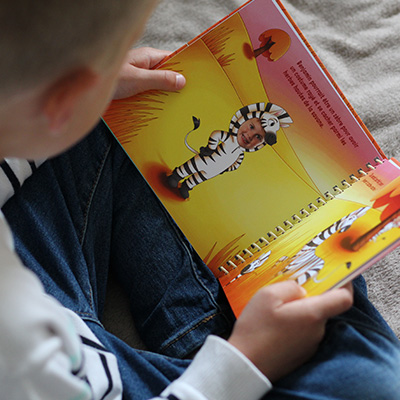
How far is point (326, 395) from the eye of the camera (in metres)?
0.47

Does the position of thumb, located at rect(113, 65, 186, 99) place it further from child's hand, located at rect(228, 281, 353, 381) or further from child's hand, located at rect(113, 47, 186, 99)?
child's hand, located at rect(228, 281, 353, 381)

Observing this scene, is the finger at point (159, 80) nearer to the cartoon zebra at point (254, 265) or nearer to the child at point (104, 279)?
the child at point (104, 279)

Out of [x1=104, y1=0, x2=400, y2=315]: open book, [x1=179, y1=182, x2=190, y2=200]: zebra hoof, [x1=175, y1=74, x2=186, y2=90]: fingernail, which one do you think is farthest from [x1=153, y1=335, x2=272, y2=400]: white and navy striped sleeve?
[x1=175, y1=74, x2=186, y2=90]: fingernail

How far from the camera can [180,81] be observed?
607 mm

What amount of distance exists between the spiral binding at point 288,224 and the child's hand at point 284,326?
0.11m

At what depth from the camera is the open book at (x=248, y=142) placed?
594mm

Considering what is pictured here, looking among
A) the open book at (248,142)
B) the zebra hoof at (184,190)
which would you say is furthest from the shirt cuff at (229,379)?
the zebra hoof at (184,190)

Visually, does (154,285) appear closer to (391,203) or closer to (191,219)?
(191,219)

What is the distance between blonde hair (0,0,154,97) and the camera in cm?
32

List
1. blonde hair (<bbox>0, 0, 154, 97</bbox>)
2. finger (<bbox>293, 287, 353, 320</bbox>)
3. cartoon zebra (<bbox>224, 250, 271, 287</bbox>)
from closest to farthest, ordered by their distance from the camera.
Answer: blonde hair (<bbox>0, 0, 154, 97</bbox>), finger (<bbox>293, 287, 353, 320</bbox>), cartoon zebra (<bbox>224, 250, 271, 287</bbox>)

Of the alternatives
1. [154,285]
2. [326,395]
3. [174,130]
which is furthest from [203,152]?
[326,395]

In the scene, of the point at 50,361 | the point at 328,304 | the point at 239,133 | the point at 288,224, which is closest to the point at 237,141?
the point at 239,133

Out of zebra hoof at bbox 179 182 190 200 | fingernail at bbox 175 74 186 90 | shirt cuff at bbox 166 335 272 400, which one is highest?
fingernail at bbox 175 74 186 90

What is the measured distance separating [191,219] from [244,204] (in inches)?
2.6
